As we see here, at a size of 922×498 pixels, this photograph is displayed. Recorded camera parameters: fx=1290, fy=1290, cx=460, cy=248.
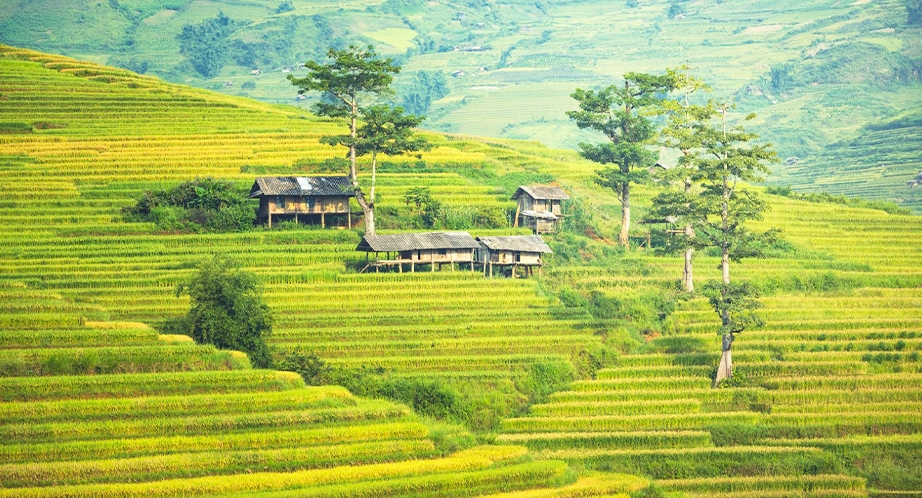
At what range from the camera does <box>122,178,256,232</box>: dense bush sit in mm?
→ 62344

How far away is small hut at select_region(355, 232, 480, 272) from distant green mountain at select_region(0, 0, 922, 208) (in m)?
78.4

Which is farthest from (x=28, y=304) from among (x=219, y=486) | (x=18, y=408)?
(x=219, y=486)

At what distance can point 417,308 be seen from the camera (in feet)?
179

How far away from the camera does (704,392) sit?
48.6 m

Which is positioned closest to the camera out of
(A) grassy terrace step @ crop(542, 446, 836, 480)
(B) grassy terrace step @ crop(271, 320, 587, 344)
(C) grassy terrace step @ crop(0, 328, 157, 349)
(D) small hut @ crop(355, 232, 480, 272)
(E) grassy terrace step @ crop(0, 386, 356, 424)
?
(E) grassy terrace step @ crop(0, 386, 356, 424)

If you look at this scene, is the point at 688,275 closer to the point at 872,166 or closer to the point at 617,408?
the point at 617,408

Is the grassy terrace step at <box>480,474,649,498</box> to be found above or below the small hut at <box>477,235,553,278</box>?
below

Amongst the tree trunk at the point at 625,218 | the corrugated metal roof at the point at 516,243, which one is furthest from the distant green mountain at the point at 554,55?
the corrugated metal roof at the point at 516,243

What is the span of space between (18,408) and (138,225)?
2366 cm

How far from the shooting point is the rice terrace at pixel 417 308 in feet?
131

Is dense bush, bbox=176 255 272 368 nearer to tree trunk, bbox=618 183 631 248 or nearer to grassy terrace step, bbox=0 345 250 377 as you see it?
grassy terrace step, bbox=0 345 250 377

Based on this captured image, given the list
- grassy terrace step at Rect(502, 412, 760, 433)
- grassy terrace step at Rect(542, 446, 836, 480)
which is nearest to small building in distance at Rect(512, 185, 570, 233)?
grassy terrace step at Rect(502, 412, 760, 433)

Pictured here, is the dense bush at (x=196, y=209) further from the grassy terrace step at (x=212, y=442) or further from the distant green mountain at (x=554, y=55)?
the distant green mountain at (x=554, y=55)

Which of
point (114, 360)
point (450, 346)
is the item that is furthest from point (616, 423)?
point (114, 360)
